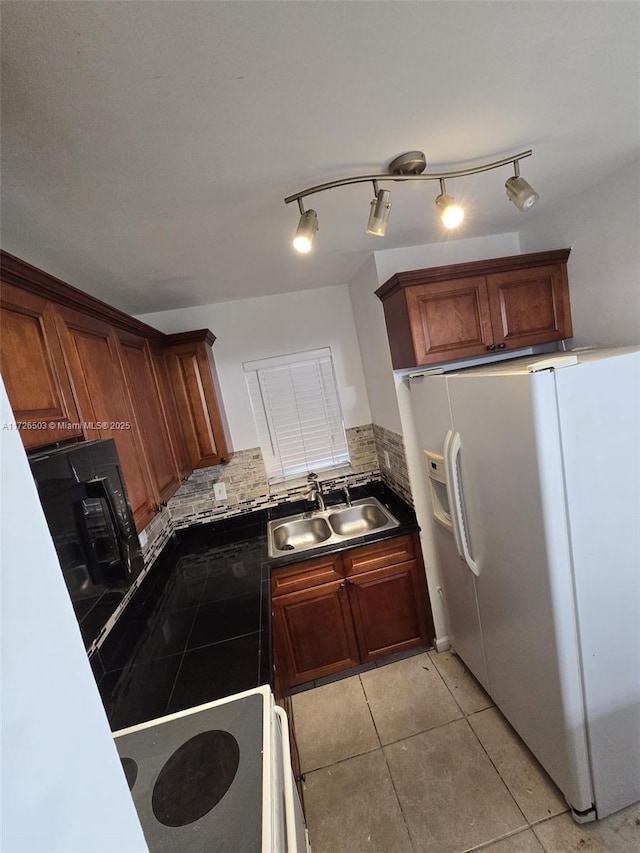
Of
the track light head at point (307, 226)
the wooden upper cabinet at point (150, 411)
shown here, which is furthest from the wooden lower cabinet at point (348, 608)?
the track light head at point (307, 226)

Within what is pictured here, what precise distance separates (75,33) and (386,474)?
2389mm

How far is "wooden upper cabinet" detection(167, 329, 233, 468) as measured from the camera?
2146 millimetres

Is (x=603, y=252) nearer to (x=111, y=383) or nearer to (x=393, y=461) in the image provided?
(x=393, y=461)

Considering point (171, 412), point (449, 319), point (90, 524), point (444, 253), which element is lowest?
point (90, 524)

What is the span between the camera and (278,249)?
1.69m

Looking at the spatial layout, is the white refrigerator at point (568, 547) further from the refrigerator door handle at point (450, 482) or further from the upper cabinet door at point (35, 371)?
the upper cabinet door at point (35, 371)

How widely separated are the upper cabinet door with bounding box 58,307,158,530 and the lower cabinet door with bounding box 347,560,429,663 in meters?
1.25

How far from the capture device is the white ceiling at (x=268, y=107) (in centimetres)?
66

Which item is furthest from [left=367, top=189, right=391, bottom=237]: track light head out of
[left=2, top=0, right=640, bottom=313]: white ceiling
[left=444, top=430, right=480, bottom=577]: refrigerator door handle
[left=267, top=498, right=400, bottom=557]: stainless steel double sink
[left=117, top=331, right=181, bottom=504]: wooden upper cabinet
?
[left=267, top=498, right=400, bottom=557]: stainless steel double sink

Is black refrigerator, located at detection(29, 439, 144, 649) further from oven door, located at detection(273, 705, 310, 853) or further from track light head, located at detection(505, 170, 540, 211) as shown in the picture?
track light head, located at detection(505, 170, 540, 211)

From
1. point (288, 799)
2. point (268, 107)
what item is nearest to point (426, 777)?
point (288, 799)

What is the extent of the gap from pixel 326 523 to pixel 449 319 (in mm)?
1473

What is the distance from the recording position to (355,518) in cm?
251

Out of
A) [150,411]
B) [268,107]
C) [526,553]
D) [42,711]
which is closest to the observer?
[42,711]
